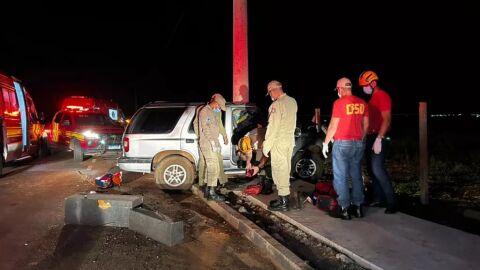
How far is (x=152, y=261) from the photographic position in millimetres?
5133

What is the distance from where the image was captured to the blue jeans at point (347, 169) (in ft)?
20.1

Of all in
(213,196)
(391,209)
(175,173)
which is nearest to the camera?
(391,209)

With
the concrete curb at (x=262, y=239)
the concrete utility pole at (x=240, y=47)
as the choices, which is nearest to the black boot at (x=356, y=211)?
the concrete curb at (x=262, y=239)

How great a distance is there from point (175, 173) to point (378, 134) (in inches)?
172

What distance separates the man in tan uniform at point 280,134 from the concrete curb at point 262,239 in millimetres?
710

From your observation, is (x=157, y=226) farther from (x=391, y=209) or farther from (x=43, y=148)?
(x=43, y=148)

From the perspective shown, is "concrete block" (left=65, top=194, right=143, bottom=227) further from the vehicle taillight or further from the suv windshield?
the suv windshield

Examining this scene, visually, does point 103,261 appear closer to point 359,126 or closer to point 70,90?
point 359,126

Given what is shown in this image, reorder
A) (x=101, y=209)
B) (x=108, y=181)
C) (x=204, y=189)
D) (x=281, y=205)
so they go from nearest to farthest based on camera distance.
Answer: (x=101, y=209) → (x=281, y=205) → (x=204, y=189) → (x=108, y=181)

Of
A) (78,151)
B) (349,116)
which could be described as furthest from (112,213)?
(78,151)

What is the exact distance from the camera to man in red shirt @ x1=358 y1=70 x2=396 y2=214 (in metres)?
6.28

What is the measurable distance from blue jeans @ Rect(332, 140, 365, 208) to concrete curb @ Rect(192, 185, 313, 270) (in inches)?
49.3

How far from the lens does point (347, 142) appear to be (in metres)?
6.10

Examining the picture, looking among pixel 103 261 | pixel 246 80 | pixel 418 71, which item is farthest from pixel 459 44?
pixel 103 261
